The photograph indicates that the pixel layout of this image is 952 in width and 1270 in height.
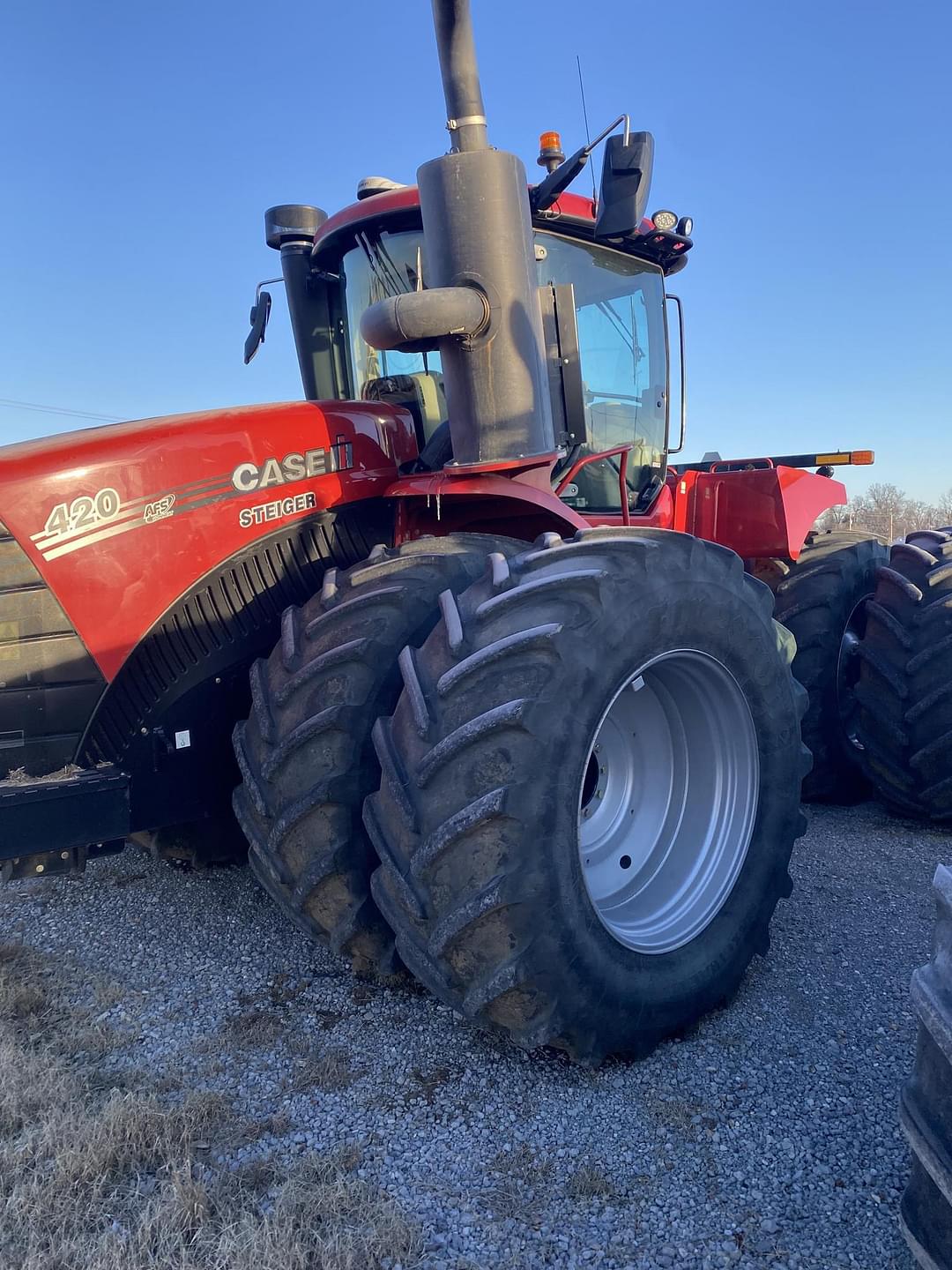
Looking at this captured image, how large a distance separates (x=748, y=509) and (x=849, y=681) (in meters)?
1.01

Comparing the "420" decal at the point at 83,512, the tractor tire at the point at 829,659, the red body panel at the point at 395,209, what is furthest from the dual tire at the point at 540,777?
the tractor tire at the point at 829,659

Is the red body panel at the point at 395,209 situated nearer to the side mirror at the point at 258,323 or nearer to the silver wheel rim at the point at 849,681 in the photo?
the side mirror at the point at 258,323

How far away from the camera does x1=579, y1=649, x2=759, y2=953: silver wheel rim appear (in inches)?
101

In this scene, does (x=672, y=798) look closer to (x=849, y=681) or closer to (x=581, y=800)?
(x=581, y=800)

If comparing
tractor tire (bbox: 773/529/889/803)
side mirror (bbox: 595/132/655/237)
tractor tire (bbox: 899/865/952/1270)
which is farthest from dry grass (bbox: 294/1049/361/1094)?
tractor tire (bbox: 773/529/889/803)

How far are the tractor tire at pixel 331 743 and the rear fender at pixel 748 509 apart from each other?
2369 millimetres

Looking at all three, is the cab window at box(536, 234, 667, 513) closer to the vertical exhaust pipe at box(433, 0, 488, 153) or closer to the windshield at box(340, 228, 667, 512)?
the windshield at box(340, 228, 667, 512)

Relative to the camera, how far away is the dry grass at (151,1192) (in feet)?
5.09

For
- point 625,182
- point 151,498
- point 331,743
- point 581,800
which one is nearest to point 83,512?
point 151,498

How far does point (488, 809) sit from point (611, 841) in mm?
915

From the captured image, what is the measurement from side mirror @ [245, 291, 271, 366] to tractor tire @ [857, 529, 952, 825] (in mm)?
3031

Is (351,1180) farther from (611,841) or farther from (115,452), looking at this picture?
(115,452)

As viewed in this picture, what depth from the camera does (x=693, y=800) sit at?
→ 2.75 m

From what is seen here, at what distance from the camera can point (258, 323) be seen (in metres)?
3.83
